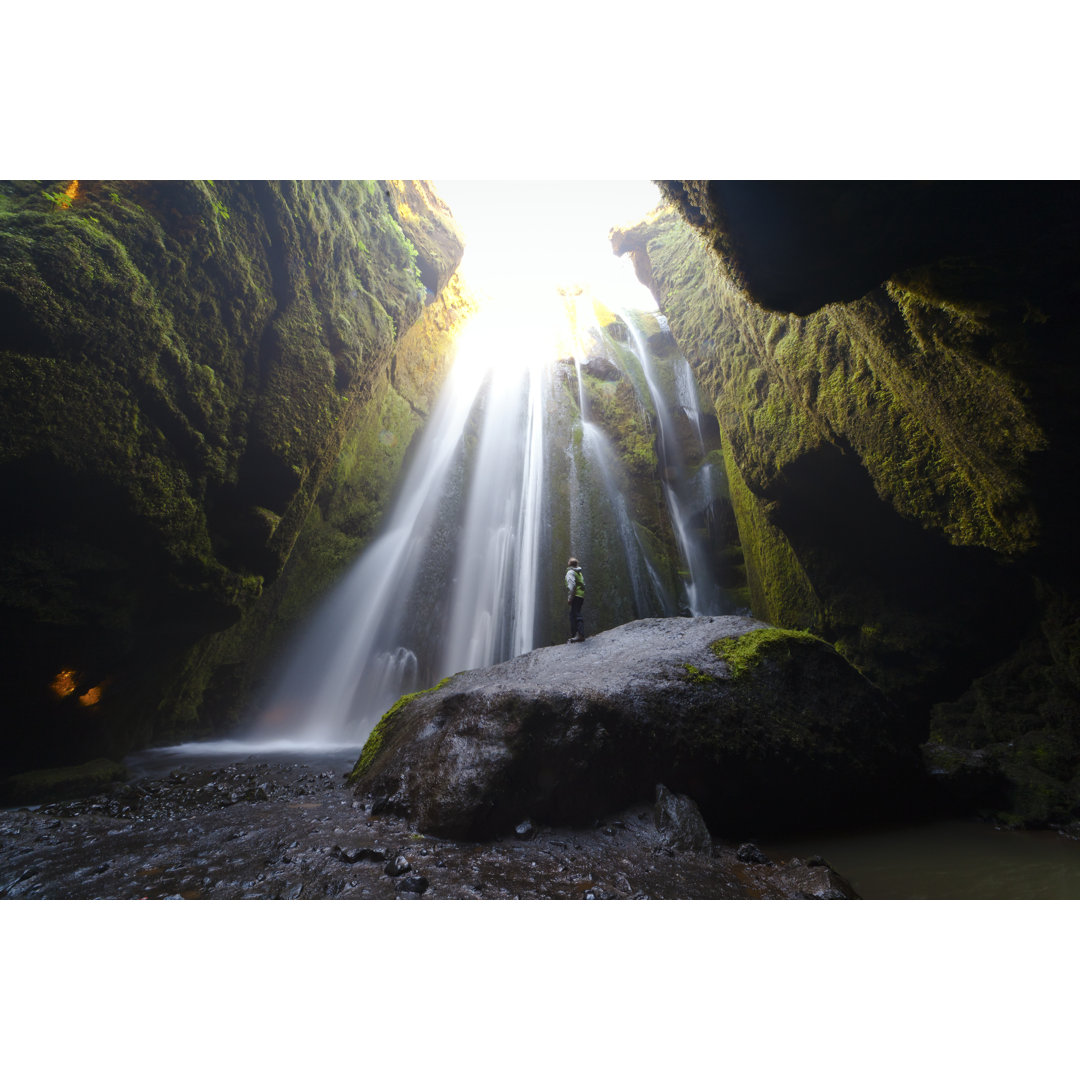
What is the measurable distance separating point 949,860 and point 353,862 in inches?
175

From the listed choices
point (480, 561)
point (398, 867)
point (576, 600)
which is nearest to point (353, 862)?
point (398, 867)

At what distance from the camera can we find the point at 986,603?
7387 mm

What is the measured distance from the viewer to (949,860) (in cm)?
382

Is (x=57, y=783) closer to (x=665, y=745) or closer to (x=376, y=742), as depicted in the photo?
(x=376, y=742)

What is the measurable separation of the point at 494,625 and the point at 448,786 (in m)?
10.3

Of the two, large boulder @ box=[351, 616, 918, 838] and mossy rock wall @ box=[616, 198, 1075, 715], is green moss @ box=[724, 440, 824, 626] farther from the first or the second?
large boulder @ box=[351, 616, 918, 838]

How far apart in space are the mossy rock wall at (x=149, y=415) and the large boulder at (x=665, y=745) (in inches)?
161

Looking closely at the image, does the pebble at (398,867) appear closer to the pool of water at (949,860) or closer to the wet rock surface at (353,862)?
the wet rock surface at (353,862)

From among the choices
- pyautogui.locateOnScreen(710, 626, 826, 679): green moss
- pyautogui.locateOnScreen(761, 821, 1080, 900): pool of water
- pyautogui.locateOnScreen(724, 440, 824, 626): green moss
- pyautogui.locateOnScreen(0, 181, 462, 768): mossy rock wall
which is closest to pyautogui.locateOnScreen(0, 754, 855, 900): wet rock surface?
pyautogui.locateOnScreen(761, 821, 1080, 900): pool of water

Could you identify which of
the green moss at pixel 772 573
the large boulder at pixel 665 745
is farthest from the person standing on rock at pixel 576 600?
the green moss at pixel 772 573

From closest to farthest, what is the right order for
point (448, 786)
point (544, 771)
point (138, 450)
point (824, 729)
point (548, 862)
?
1. point (548, 862)
2. point (448, 786)
3. point (544, 771)
4. point (824, 729)
5. point (138, 450)

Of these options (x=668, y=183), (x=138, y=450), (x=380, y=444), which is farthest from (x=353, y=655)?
(x=668, y=183)

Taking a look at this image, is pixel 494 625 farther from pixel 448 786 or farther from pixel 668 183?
pixel 668 183

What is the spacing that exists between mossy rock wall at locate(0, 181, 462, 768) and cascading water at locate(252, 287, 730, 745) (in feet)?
12.7
